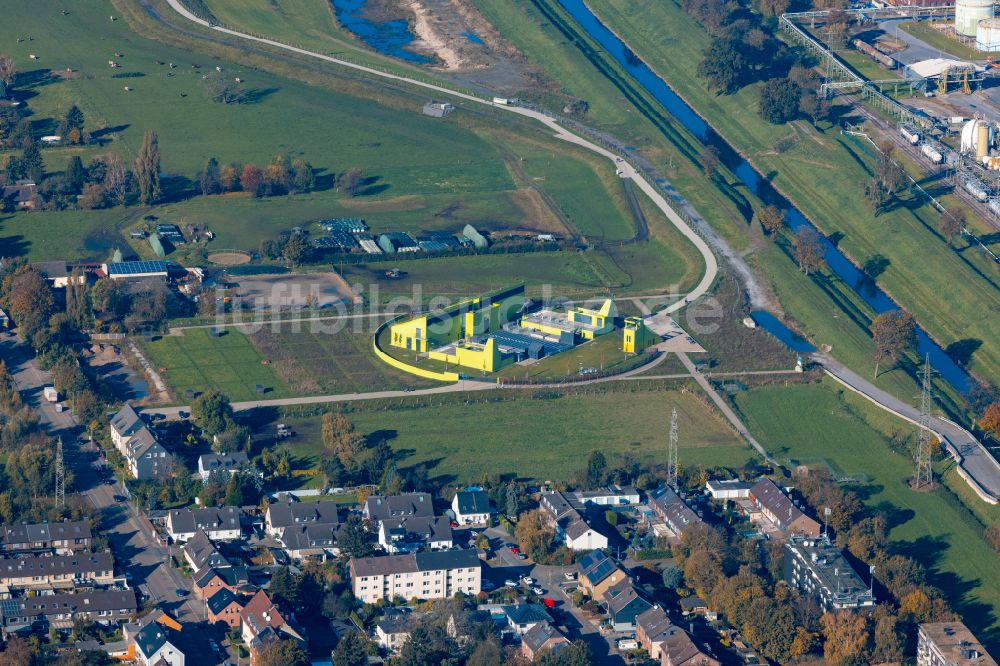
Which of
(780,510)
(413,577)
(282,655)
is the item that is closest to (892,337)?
(780,510)

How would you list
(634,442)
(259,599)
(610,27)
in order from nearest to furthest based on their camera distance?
(259,599) < (634,442) < (610,27)

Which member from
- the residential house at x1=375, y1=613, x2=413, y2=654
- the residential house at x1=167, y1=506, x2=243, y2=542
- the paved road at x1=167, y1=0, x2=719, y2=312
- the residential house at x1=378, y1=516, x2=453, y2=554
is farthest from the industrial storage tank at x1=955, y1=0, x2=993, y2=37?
the residential house at x1=375, y1=613, x2=413, y2=654

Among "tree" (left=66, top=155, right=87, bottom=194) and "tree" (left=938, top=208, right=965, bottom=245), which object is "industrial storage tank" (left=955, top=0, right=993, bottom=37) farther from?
"tree" (left=66, top=155, right=87, bottom=194)

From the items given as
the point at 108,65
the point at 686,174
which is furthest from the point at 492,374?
the point at 108,65

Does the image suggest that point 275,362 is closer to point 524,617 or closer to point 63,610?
point 63,610

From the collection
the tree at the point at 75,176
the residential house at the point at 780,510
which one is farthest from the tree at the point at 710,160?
the residential house at the point at 780,510

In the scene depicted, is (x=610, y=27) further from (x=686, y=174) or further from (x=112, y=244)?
(x=112, y=244)

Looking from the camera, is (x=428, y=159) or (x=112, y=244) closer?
(x=112, y=244)
